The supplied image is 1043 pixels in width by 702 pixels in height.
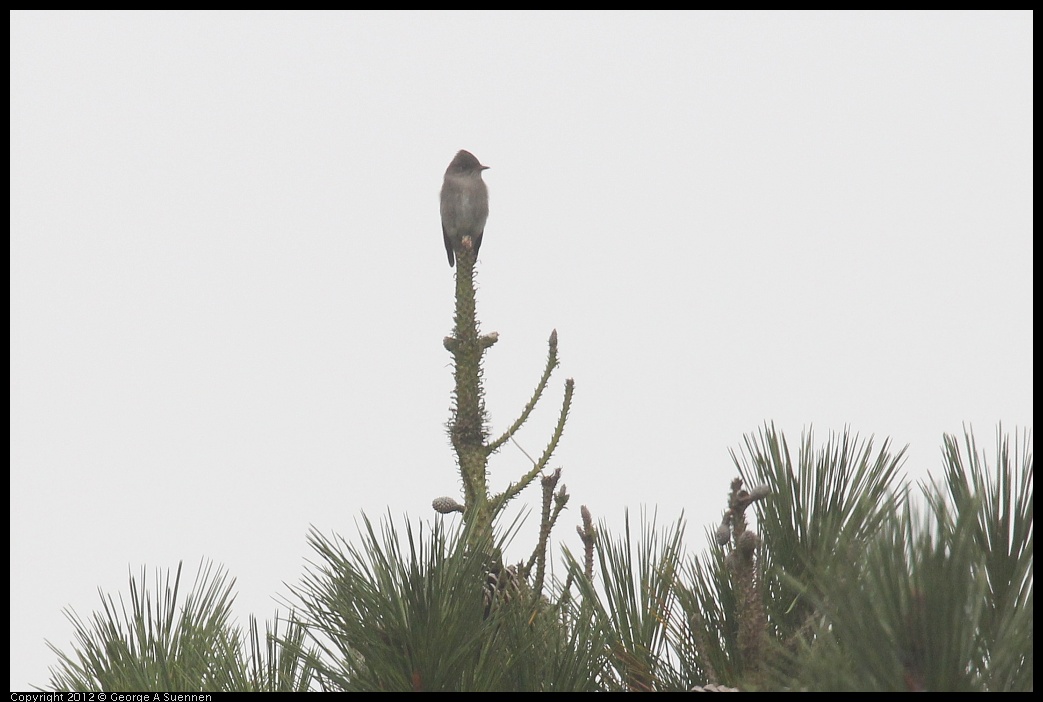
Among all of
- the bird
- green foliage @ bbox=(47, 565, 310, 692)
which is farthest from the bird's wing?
green foliage @ bbox=(47, 565, 310, 692)

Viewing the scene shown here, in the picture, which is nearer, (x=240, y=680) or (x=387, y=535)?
(x=387, y=535)

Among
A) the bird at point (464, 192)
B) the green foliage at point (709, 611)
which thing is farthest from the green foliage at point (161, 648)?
the bird at point (464, 192)

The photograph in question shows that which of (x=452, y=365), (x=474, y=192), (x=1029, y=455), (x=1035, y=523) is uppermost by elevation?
(x=474, y=192)

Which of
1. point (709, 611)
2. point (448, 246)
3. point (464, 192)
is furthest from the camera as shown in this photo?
point (448, 246)

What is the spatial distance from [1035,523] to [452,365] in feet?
6.83

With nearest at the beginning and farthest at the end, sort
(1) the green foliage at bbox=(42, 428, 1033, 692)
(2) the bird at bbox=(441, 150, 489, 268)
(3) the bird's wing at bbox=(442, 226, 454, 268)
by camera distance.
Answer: (1) the green foliage at bbox=(42, 428, 1033, 692) < (2) the bird at bbox=(441, 150, 489, 268) < (3) the bird's wing at bbox=(442, 226, 454, 268)

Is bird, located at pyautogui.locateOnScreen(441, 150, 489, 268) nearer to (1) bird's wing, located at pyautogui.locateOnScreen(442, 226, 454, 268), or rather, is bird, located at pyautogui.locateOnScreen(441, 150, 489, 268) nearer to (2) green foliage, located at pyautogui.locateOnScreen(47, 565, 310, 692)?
(1) bird's wing, located at pyautogui.locateOnScreen(442, 226, 454, 268)

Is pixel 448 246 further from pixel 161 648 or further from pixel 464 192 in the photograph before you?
pixel 161 648

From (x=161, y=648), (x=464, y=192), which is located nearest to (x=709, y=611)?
(x=161, y=648)

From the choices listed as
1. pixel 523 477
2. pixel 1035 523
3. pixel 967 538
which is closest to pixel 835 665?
pixel 967 538

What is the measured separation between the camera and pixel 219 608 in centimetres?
370

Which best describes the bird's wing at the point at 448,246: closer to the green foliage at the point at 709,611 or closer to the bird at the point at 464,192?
the bird at the point at 464,192

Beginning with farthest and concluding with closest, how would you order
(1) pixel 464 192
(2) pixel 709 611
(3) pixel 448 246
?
1. (3) pixel 448 246
2. (1) pixel 464 192
3. (2) pixel 709 611
